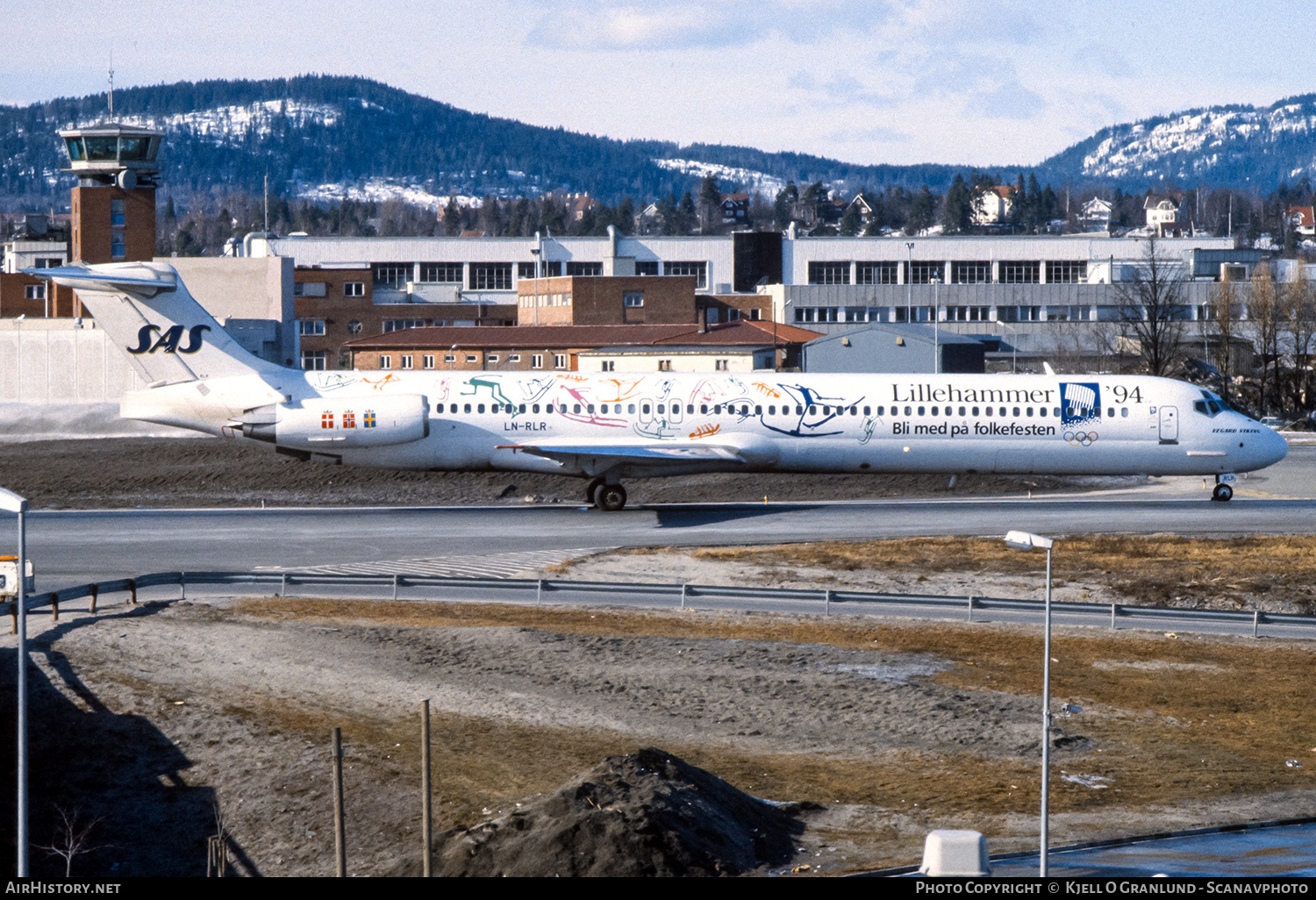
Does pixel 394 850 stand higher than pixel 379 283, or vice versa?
pixel 379 283

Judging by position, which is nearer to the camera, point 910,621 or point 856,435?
point 910,621

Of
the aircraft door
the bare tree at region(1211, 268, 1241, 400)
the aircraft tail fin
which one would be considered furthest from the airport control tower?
the aircraft door

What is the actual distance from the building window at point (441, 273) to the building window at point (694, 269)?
20812 mm

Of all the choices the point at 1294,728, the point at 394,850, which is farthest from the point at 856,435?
the point at 394,850

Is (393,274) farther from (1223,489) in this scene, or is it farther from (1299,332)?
(1223,489)

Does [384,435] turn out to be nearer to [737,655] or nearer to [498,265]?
[737,655]

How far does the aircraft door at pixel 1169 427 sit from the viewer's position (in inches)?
1809

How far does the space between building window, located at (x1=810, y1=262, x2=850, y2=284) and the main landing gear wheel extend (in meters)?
83.8

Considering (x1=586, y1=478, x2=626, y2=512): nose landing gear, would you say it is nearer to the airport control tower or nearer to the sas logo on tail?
the sas logo on tail

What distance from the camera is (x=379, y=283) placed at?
131625 millimetres

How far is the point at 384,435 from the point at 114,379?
44685mm

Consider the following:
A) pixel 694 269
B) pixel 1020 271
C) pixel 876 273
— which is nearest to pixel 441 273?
pixel 694 269

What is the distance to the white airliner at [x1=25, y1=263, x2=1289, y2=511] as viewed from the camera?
1724 inches

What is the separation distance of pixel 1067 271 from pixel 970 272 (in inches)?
358
